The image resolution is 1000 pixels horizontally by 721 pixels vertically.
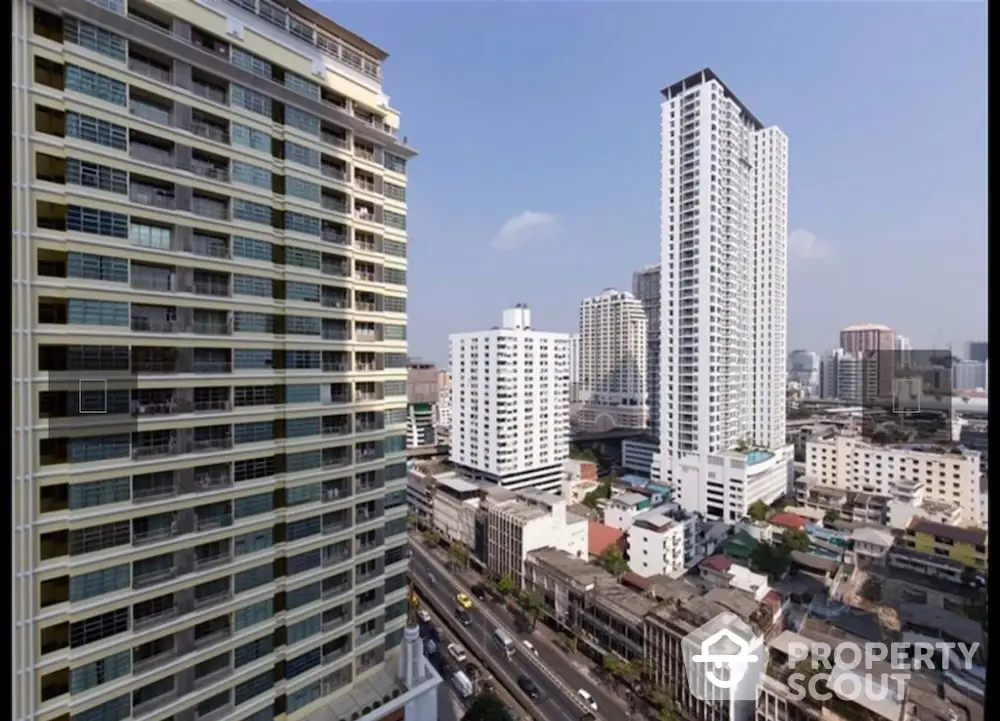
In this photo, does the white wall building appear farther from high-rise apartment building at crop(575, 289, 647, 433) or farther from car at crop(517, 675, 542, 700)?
high-rise apartment building at crop(575, 289, 647, 433)

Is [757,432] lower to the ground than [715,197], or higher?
lower

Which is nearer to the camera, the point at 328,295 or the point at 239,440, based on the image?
the point at 239,440

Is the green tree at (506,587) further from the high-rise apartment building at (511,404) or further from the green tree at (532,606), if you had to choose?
the high-rise apartment building at (511,404)

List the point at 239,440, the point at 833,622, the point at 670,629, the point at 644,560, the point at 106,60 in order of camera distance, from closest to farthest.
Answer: the point at 106,60, the point at 239,440, the point at 833,622, the point at 670,629, the point at 644,560

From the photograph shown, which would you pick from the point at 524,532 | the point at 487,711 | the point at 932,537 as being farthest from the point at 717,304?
the point at 487,711

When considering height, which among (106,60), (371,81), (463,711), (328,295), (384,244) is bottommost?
(463,711)

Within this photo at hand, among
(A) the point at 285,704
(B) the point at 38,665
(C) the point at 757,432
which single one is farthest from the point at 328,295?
(C) the point at 757,432

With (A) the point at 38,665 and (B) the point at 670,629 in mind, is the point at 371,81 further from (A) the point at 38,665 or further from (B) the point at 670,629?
(B) the point at 670,629

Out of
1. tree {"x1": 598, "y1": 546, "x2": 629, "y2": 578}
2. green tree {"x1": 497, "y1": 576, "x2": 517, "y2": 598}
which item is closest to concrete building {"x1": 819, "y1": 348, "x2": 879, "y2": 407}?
tree {"x1": 598, "y1": 546, "x2": 629, "y2": 578}
